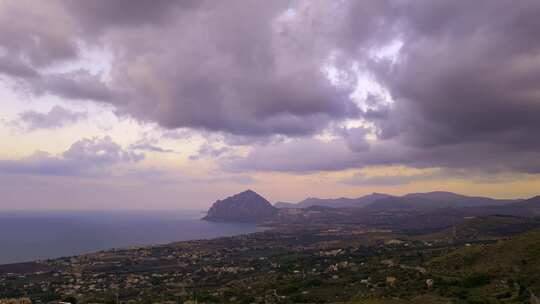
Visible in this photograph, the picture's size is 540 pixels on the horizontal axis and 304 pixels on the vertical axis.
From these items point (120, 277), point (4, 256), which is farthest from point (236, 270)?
point (4, 256)

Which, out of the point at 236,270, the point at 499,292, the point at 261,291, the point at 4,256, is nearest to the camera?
the point at 499,292

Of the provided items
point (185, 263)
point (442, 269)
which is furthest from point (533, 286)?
point (185, 263)

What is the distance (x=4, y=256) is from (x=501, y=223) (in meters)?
209

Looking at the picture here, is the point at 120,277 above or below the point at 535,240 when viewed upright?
below

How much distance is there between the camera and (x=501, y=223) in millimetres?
189500

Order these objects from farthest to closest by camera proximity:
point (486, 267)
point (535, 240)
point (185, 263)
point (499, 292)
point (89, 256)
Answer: point (89, 256) < point (185, 263) < point (535, 240) < point (486, 267) < point (499, 292)

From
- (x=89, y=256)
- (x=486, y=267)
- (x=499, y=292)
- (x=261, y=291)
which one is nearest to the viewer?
(x=499, y=292)

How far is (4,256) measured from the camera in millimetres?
188875

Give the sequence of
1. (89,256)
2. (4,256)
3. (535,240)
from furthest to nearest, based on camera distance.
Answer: (4,256) < (89,256) < (535,240)

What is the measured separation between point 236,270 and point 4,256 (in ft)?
424

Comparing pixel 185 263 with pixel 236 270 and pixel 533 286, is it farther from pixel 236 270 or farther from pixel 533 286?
pixel 533 286

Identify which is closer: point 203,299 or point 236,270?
point 203,299

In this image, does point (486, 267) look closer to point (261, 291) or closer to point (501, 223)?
point (261, 291)

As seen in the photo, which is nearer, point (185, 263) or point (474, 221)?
point (185, 263)
